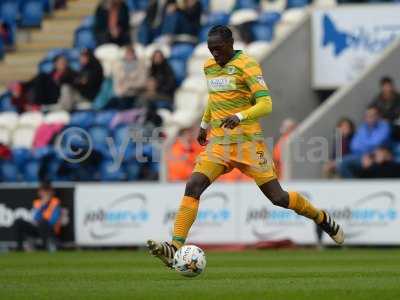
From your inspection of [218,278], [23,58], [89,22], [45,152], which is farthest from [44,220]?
[218,278]

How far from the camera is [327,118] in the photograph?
21188 mm

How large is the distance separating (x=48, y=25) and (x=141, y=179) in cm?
708

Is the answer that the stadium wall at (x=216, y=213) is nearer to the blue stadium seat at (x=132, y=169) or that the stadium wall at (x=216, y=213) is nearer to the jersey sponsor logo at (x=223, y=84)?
the blue stadium seat at (x=132, y=169)

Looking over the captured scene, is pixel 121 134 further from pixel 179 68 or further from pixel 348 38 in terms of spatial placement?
pixel 348 38

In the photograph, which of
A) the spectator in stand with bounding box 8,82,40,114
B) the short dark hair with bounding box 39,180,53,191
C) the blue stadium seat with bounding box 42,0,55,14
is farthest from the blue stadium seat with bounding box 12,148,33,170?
the blue stadium seat with bounding box 42,0,55,14

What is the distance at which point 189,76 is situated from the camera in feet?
77.9

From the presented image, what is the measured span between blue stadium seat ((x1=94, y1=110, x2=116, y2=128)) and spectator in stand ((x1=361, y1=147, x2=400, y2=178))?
552 cm

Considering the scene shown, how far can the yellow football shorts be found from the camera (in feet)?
39.1

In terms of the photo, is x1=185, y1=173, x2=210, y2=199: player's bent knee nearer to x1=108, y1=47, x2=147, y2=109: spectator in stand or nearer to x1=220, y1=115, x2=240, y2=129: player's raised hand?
x1=220, y1=115, x2=240, y2=129: player's raised hand

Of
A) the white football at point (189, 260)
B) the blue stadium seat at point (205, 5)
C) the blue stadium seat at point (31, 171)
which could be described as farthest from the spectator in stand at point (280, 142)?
the white football at point (189, 260)

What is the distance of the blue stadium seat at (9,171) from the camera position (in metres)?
23.8

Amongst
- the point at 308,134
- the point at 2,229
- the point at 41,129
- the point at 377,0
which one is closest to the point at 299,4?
the point at 377,0

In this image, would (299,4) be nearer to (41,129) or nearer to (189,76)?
(189,76)

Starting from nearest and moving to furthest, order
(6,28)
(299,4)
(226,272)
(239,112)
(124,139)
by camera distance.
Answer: (239,112)
(226,272)
(124,139)
(299,4)
(6,28)
